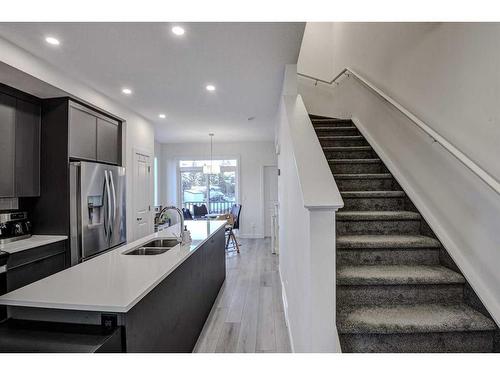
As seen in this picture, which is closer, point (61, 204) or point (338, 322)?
point (338, 322)

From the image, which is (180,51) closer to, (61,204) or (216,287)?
(61,204)

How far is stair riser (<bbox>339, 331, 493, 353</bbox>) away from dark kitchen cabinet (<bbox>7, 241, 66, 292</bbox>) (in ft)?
8.97

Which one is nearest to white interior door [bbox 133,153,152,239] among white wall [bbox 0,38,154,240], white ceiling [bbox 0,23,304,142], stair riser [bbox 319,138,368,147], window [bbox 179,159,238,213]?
white wall [bbox 0,38,154,240]

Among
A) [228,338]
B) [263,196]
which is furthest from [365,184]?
[263,196]

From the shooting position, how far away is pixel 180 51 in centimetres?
256

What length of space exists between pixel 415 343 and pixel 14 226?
148 inches

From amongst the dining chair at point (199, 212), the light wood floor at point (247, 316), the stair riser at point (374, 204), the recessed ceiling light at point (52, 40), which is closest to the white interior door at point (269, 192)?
the dining chair at point (199, 212)

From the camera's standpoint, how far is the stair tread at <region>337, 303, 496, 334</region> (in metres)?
1.55

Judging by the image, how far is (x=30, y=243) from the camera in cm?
273

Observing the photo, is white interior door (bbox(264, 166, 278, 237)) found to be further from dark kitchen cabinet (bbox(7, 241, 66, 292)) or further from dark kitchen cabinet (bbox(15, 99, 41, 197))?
dark kitchen cabinet (bbox(15, 99, 41, 197))

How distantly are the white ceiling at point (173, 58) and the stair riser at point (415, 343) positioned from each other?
229 cm

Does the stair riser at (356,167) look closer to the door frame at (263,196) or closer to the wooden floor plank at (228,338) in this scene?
the wooden floor plank at (228,338)
